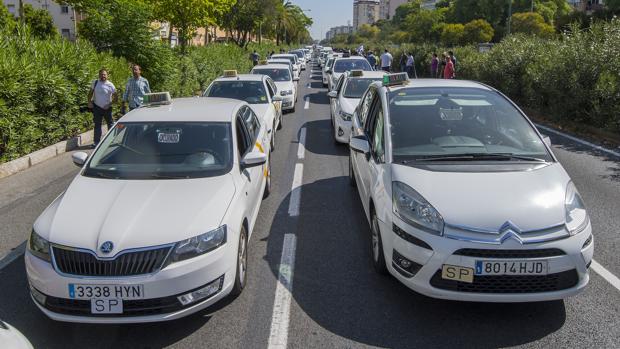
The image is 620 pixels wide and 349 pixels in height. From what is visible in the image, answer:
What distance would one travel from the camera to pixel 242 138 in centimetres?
581

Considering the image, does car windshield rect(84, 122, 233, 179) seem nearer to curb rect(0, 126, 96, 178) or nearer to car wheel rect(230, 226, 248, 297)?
car wheel rect(230, 226, 248, 297)

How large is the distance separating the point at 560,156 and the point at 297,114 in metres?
8.37

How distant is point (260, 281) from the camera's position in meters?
4.82

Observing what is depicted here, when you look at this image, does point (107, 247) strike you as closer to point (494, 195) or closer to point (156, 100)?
point (494, 195)

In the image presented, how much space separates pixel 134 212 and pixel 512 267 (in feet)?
9.19

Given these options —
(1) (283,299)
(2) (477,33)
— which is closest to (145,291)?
(1) (283,299)

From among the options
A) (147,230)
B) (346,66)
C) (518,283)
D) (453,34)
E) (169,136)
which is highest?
(453,34)

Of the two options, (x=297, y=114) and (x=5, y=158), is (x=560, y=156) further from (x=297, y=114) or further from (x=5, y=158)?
(x=5, y=158)

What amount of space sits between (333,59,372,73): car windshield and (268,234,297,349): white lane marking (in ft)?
52.4

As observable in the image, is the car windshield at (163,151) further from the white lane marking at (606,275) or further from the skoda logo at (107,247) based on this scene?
the white lane marking at (606,275)

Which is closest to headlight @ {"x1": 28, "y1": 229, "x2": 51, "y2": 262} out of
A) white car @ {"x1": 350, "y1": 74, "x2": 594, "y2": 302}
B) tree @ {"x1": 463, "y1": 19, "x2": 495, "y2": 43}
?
white car @ {"x1": 350, "y1": 74, "x2": 594, "y2": 302}

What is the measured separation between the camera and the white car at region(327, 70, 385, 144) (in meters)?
11.0

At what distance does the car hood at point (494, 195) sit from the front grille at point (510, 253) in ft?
0.53

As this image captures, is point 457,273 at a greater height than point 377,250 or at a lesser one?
greater
